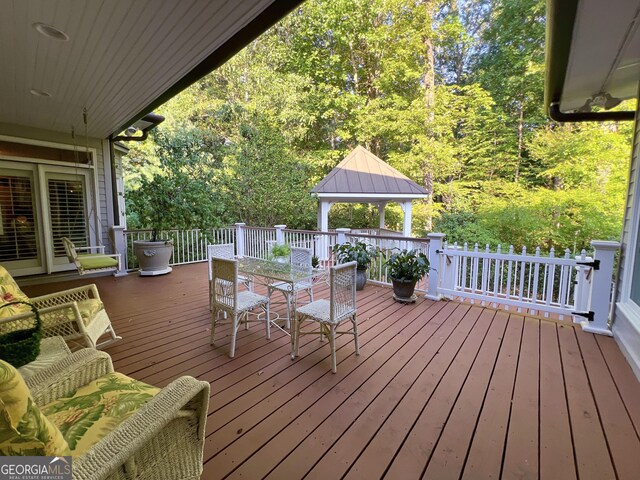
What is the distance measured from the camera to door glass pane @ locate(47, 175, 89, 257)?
5.64m

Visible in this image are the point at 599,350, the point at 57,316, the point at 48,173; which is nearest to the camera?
the point at 57,316

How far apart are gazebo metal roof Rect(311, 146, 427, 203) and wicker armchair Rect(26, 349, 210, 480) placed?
655cm

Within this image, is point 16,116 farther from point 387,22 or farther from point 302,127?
point 387,22

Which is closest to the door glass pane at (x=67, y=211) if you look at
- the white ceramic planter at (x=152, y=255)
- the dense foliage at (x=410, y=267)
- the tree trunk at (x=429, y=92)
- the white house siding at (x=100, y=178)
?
the white house siding at (x=100, y=178)

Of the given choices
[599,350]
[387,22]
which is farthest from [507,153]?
[599,350]

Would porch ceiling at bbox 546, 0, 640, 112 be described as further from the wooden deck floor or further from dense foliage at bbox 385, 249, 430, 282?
the wooden deck floor

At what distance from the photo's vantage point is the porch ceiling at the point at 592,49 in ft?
6.60

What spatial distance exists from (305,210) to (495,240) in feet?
20.6

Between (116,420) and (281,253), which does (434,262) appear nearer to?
(281,253)

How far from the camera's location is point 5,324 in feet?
7.18

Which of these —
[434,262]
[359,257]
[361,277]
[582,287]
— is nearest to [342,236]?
[359,257]

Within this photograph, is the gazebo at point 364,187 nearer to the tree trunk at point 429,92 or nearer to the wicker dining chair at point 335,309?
the tree trunk at point 429,92

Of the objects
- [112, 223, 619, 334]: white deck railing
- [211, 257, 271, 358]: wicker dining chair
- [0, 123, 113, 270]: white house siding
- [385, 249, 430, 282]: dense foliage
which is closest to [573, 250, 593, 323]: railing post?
[112, 223, 619, 334]: white deck railing

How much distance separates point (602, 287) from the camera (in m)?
3.39
